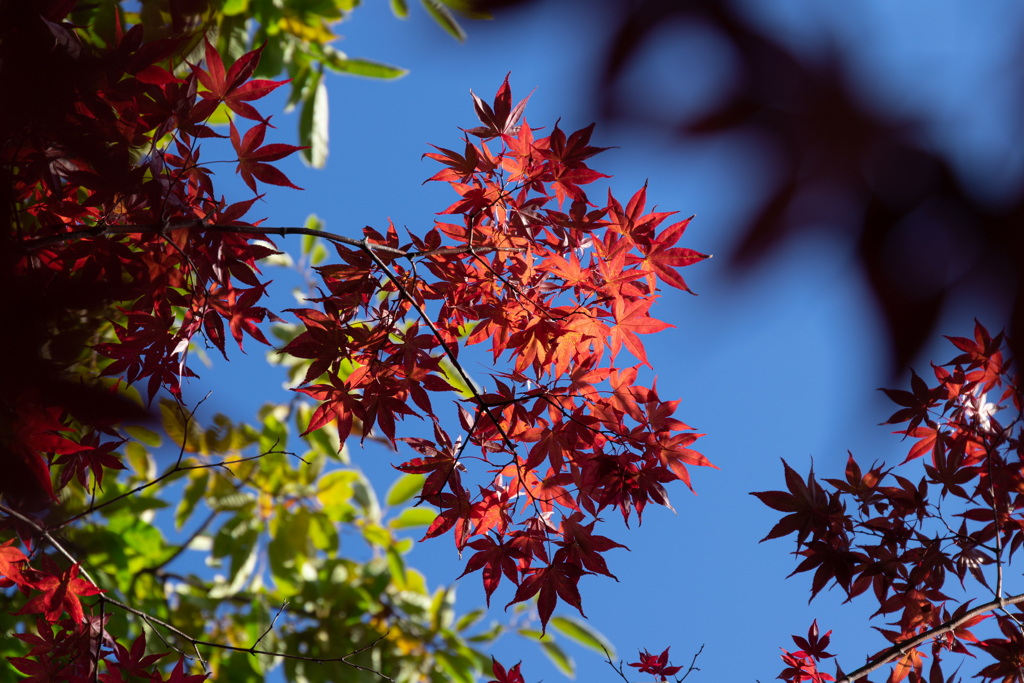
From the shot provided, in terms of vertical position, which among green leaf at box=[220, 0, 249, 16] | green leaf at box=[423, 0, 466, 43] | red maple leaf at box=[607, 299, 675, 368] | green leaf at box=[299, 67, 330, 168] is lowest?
green leaf at box=[423, 0, 466, 43]

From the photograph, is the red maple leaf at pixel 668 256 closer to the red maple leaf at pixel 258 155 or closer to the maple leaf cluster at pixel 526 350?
the maple leaf cluster at pixel 526 350

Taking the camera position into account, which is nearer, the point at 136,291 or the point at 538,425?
the point at 136,291

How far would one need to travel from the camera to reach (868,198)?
24cm

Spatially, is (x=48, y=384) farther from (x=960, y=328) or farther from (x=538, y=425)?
(x=538, y=425)

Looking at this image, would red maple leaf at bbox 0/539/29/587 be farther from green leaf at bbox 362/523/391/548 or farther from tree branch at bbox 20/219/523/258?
green leaf at bbox 362/523/391/548

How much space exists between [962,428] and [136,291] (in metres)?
1.54

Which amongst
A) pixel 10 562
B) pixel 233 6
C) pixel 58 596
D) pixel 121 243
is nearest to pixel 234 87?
pixel 121 243

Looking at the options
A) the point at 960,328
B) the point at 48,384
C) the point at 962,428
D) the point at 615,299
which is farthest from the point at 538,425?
the point at 960,328

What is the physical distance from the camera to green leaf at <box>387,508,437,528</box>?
2.59m

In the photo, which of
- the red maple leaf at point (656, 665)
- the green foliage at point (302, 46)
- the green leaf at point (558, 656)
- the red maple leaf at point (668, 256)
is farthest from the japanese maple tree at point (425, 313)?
the green leaf at point (558, 656)

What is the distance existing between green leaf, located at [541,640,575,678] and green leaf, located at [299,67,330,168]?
6.28 ft

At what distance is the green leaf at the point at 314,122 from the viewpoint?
2426 mm

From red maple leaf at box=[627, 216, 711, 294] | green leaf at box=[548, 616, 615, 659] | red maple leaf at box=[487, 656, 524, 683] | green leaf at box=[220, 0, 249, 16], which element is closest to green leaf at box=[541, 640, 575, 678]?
green leaf at box=[548, 616, 615, 659]

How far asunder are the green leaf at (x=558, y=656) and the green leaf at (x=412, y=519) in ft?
2.15
